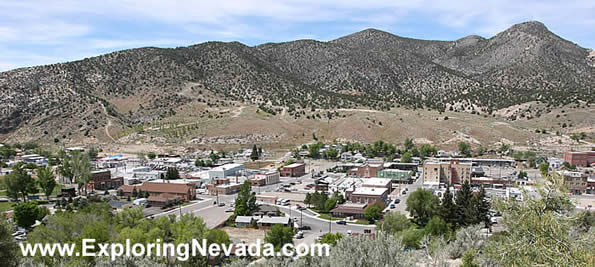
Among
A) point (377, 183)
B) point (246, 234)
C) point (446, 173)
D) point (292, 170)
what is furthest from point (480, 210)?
point (292, 170)

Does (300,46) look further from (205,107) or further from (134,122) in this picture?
(134,122)

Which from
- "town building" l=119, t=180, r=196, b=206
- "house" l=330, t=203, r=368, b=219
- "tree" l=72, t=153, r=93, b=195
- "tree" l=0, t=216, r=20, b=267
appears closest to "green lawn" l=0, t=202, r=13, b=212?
"tree" l=72, t=153, r=93, b=195

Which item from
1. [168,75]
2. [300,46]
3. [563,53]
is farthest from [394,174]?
[563,53]

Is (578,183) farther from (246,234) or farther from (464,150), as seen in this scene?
(246,234)

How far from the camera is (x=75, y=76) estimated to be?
4446 inches

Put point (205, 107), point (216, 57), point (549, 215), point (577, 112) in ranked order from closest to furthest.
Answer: point (549, 215) < point (577, 112) < point (205, 107) < point (216, 57)

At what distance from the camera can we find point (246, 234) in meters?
33.3

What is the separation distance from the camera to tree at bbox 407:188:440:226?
34978mm

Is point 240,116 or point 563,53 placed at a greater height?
point 563,53

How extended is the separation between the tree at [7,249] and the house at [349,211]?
27.7 meters

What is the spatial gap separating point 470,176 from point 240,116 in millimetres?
56531

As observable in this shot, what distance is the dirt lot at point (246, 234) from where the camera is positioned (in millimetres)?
31609

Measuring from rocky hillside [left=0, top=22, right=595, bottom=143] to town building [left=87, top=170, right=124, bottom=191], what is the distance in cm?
4344

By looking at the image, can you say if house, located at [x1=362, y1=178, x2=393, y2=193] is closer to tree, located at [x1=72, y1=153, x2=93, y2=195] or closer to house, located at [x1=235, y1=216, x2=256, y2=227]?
house, located at [x1=235, y1=216, x2=256, y2=227]
